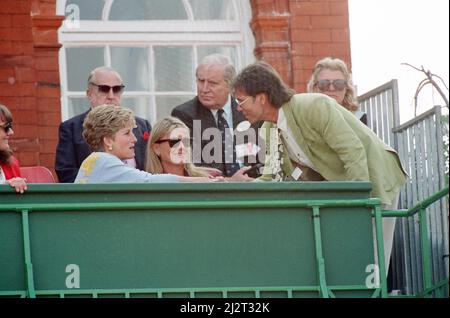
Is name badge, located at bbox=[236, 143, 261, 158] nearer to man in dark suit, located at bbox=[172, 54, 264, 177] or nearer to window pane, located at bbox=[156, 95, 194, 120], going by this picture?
man in dark suit, located at bbox=[172, 54, 264, 177]

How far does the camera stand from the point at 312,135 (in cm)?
724

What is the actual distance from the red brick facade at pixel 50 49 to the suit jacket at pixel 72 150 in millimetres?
1599

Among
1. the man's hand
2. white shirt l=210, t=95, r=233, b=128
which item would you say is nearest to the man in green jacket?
the man's hand

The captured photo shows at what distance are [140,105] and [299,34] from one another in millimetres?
1295

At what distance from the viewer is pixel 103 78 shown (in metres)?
8.15

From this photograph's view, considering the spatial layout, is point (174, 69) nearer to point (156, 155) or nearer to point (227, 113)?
point (227, 113)

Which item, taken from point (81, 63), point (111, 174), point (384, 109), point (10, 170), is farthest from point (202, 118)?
point (81, 63)

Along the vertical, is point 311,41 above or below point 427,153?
above

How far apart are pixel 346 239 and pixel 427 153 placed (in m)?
2.01

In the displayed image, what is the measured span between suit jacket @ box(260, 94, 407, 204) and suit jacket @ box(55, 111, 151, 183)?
1.07 m

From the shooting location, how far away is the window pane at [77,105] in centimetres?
→ 988
